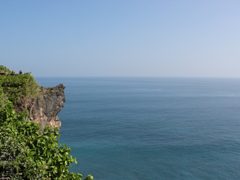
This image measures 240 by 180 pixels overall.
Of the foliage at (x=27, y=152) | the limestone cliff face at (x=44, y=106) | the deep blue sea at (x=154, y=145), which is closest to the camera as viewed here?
the foliage at (x=27, y=152)

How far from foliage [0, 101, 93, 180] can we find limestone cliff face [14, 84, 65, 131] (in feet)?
30.0

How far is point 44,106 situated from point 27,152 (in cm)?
1525

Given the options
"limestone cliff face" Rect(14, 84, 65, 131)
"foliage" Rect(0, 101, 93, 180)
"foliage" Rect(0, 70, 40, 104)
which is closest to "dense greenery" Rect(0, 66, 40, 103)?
"foliage" Rect(0, 70, 40, 104)

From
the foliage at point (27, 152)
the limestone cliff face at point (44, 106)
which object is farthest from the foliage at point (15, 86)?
the foliage at point (27, 152)

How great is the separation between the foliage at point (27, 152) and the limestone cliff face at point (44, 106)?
9.15m

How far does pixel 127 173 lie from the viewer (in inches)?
1591

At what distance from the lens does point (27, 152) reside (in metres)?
9.45

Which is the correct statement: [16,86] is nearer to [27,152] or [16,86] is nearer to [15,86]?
[15,86]

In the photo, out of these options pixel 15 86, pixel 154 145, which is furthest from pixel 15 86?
pixel 154 145

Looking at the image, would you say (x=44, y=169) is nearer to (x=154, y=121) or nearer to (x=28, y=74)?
(x=28, y=74)

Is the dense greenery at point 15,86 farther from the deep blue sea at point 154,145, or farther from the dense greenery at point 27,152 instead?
the deep blue sea at point 154,145

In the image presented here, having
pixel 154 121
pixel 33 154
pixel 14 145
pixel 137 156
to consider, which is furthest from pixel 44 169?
pixel 154 121

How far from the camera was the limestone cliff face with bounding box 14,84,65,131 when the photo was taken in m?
20.0

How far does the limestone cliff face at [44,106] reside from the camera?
20.0 m
